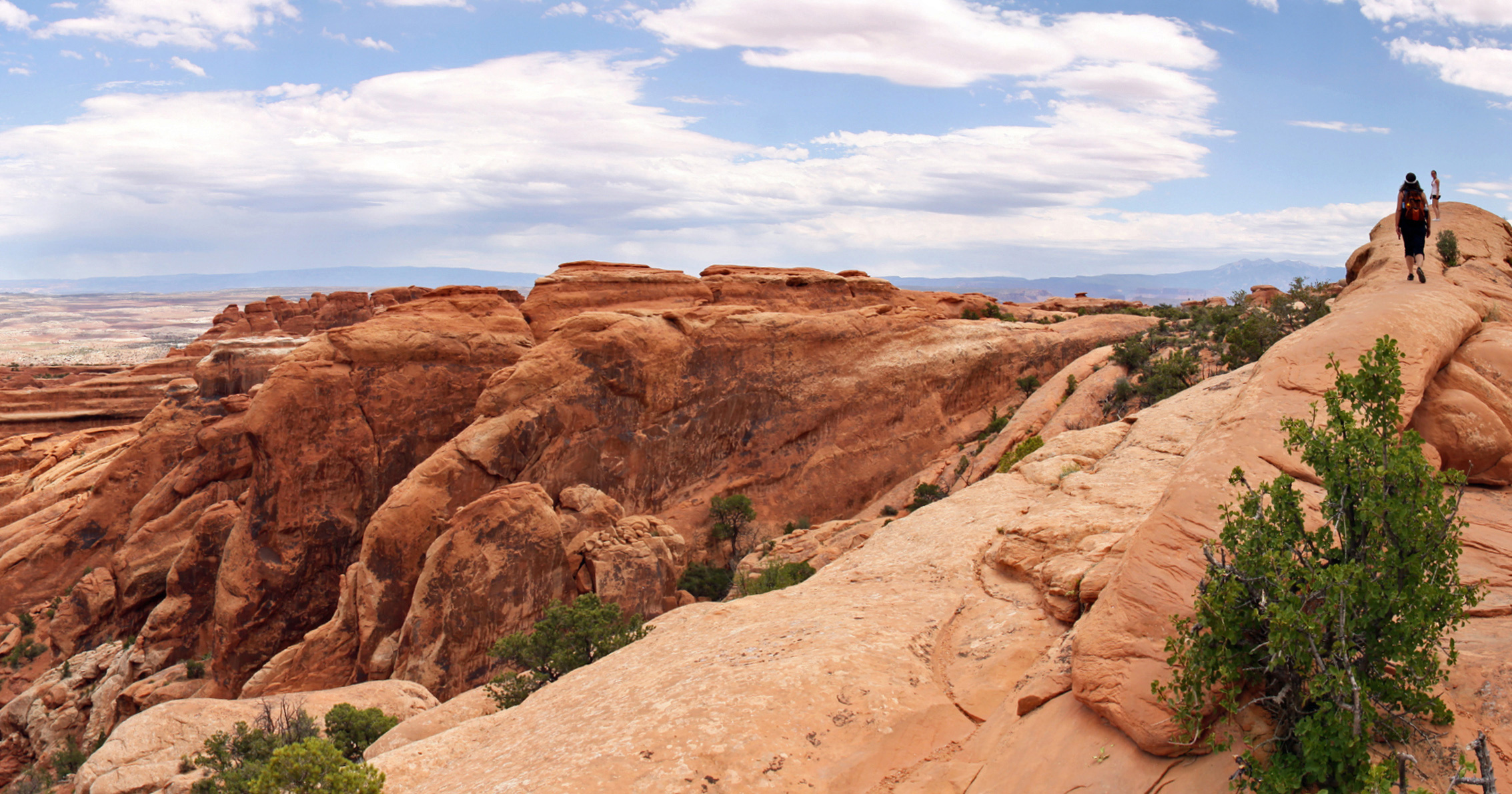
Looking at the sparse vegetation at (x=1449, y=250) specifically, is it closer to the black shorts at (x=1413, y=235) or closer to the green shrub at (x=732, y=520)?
the black shorts at (x=1413, y=235)

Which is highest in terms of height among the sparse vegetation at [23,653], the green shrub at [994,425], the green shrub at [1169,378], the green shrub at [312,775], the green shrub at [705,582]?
the green shrub at [1169,378]

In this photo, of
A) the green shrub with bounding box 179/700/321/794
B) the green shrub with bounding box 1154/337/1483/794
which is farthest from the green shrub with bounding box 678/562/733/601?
the green shrub with bounding box 1154/337/1483/794

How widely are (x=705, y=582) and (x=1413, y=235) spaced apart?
24.0m

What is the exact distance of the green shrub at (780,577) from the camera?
22.8 meters

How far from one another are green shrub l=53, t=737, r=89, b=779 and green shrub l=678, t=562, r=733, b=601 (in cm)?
2008

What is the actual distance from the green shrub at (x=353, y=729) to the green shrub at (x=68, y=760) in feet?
48.4

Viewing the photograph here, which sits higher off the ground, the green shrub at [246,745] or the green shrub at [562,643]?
the green shrub at [562,643]

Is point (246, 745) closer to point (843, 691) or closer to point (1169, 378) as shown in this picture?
point (843, 691)

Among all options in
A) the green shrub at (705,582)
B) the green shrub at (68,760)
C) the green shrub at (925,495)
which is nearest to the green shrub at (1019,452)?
the green shrub at (925,495)

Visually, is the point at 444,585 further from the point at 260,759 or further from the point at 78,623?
the point at 78,623

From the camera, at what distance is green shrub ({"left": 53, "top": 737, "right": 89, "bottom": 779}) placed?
26141mm

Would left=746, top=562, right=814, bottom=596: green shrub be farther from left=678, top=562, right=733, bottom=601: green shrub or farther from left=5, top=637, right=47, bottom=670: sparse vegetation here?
left=5, top=637, right=47, bottom=670: sparse vegetation

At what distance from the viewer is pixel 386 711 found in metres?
20.6

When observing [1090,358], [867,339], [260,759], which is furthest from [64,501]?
[1090,358]
